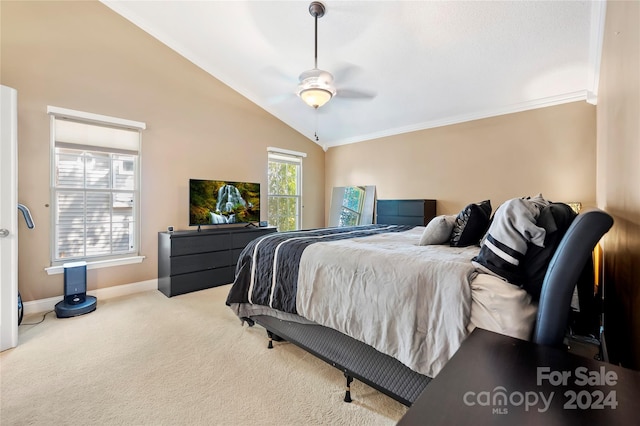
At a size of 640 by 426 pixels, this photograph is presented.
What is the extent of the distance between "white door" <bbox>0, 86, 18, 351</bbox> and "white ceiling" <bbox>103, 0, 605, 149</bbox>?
83.6 inches

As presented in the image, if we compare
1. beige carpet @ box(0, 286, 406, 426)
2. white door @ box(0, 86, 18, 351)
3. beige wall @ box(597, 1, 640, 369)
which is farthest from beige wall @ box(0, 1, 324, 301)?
beige wall @ box(597, 1, 640, 369)

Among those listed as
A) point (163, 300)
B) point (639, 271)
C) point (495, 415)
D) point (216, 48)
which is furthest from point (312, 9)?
point (163, 300)

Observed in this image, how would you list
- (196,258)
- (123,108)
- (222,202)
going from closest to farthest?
(123,108)
(196,258)
(222,202)

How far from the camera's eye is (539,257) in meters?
1.22

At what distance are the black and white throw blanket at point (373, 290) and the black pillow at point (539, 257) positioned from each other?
212mm

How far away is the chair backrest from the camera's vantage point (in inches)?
36.9

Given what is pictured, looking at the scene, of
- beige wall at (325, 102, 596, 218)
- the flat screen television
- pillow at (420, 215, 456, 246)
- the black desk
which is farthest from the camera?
the flat screen television

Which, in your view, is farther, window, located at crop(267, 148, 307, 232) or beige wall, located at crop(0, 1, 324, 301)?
window, located at crop(267, 148, 307, 232)

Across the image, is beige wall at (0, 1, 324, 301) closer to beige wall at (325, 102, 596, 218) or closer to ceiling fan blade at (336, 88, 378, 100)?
ceiling fan blade at (336, 88, 378, 100)

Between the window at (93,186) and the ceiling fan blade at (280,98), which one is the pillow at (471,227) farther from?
the window at (93,186)

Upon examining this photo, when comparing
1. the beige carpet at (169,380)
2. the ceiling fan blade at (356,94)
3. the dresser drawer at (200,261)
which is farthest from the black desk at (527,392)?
the ceiling fan blade at (356,94)

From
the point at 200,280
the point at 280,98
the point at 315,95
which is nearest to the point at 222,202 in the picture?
the point at 200,280

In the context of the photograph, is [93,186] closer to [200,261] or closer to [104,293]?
[104,293]

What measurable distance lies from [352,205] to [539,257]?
4.31m
